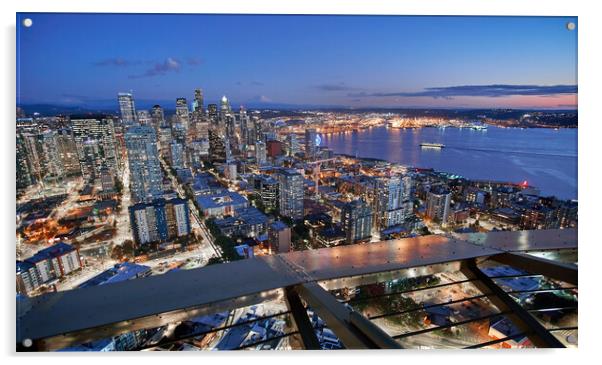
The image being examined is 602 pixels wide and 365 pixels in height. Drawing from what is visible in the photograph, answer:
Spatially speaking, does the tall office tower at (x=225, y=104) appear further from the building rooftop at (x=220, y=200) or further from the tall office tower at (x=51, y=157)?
the building rooftop at (x=220, y=200)

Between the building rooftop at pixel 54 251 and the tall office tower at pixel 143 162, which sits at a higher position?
the tall office tower at pixel 143 162

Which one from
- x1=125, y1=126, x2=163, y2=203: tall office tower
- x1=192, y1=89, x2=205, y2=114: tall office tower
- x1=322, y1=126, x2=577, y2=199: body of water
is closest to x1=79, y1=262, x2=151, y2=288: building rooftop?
x1=192, y1=89, x2=205, y2=114: tall office tower

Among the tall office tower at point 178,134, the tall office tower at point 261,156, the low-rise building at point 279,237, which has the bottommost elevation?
the low-rise building at point 279,237

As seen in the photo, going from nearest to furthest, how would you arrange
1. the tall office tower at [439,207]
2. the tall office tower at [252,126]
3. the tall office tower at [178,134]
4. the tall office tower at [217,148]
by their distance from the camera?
the tall office tower at [252,126], the tall office tower at [439,207], the tall office tower at [178,134], the tall office tower at [217,148]

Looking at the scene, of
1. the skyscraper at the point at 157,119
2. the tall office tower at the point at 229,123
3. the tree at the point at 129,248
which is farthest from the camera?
the tall office tower at the point at 229,123

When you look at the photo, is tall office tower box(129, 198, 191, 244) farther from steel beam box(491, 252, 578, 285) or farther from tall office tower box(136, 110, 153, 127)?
steel beam box(491, 252, 578, 285)

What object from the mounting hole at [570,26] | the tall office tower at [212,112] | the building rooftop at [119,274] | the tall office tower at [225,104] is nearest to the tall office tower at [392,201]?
the tall office tower at [225,104]
